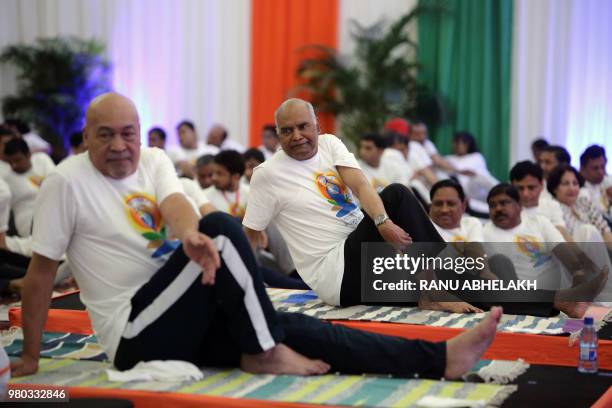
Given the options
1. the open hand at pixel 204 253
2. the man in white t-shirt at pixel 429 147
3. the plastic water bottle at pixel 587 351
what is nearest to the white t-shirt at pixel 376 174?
the man in white t-shirt at pixel 429 147

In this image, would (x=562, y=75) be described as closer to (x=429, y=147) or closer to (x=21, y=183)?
(x=429, y=147)

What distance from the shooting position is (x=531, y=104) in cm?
1034

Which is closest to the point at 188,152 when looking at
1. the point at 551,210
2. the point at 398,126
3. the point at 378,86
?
the point at 398,126

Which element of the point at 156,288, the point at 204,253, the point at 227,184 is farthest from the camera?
the point at 227,184

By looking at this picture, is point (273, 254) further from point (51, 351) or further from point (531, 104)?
point (531, 104)

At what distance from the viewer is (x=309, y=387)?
2.74 metres

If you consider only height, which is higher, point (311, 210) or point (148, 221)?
point (148, 221)

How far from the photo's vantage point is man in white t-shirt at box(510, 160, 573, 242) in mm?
5410

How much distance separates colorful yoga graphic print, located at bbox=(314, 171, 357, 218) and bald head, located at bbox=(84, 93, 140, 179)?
1.30m

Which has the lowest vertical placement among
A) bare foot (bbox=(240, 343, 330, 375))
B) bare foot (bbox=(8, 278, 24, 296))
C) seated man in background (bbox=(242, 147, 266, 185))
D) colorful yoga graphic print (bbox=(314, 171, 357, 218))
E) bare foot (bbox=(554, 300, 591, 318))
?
bare foot (bbox=(8, 278, 24, 296))

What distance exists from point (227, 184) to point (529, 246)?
6.71 ft

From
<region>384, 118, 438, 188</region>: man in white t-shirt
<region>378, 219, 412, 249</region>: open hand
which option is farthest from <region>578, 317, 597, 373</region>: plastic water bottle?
<region>384, 118, 438, 188</region>: man in white t-shirt

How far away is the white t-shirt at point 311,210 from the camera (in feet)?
13.0

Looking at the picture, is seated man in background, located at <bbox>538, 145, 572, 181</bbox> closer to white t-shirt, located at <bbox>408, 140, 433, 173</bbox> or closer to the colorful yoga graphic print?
white t-shirt, located at <bbox>408, 140, 433, 173</bbox>
